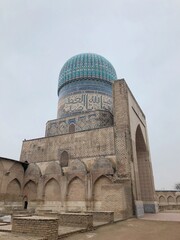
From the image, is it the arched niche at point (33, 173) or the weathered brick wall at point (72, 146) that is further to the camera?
the arched niche at point (33, 173)

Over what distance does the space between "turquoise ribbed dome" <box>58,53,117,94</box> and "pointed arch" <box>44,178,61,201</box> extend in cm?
1149

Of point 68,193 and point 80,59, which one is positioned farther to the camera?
point 80,59

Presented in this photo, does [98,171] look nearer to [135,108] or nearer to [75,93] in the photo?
[135,108]

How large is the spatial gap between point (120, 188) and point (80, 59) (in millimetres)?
16717

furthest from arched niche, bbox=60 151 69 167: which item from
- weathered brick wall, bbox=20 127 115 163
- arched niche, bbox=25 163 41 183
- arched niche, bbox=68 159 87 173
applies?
arched niche, bbox=25 163 41 183

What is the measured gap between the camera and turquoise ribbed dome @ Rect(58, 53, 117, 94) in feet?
73.2

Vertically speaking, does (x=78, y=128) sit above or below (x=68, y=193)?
above

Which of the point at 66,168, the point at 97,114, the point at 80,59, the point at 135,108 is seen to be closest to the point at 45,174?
the point at 66,168

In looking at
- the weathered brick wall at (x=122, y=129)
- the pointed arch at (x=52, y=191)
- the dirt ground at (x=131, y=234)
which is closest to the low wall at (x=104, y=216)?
the dirt ground at (x=131, y=234)

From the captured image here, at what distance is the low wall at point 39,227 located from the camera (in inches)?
168

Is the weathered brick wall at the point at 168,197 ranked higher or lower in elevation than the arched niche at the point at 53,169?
lower

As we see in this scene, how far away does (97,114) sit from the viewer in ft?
60.3

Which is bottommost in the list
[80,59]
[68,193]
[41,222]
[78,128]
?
[41,222]

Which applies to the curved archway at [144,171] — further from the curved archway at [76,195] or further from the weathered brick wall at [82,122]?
the curved archway at [76,195]
